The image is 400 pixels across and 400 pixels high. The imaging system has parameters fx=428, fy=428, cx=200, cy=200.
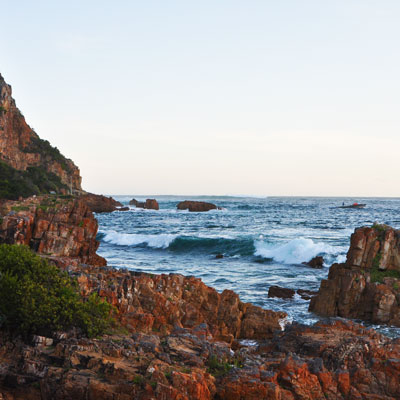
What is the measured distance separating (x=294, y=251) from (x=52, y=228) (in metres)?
23.7

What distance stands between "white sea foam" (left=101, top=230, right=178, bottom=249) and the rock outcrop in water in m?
28.2

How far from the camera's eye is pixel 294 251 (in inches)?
1606

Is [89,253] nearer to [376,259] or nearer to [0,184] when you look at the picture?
[376,259]

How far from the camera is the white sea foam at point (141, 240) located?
159 ft

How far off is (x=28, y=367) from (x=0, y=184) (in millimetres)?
48003

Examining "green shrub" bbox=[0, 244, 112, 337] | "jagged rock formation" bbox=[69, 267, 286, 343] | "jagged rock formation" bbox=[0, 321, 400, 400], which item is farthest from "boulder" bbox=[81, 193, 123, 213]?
"jagged rock formation" bbox=[0, 321, 400, 400]

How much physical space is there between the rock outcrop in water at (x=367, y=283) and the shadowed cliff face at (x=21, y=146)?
69474 millimetres

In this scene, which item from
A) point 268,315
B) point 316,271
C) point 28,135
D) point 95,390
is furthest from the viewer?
point 28,135

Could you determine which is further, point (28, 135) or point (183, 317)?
point (28, 135)

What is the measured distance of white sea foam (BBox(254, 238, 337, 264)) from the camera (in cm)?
3869

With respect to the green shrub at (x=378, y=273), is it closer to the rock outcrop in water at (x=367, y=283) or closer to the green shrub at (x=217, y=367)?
the rock outcrop in water at (x=367, y=283)

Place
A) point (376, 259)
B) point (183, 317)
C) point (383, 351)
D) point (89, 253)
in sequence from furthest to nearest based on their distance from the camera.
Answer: point (89, 253) → point (376, 259) → point (183, 317) → point (383, 351)

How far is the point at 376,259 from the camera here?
21.5 meters

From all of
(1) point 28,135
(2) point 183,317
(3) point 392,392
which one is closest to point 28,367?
(2) point 183,317
